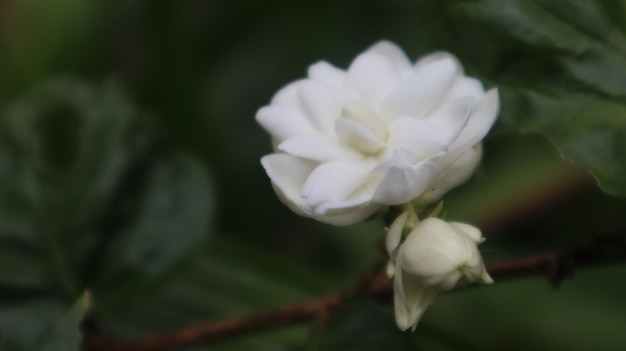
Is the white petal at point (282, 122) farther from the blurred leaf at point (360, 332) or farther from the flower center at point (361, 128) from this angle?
the blurred leaf at point (360, 332)

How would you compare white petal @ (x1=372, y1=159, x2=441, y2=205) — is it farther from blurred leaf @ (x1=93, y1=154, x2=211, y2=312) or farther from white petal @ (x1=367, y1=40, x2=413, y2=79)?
blurred leaf @ (x1=93, y1=154, x2=211, y2=312)

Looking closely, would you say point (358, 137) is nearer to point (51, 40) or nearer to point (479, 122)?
point (479, 122)

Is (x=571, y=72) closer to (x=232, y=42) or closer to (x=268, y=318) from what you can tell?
(x=268, y=318)

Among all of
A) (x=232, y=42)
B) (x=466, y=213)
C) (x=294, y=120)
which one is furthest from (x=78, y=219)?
(x=232, y=42)

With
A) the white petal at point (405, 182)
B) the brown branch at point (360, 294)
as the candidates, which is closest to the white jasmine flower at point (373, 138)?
the white petal at point (405, 182)

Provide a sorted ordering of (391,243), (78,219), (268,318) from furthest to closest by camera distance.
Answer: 1. (78,219)
2. (268,318)
3. (391,243)

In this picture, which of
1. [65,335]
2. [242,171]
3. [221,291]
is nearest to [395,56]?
[65,335]

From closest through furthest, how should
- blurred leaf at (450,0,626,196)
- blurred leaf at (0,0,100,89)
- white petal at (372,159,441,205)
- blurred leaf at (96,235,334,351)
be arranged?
white petal at (372,159,441,205) → blurred leaf at (450,0,626,196) → blurred leaf at (96,235,334,351) → blurred leaf at (0,0,100,89)

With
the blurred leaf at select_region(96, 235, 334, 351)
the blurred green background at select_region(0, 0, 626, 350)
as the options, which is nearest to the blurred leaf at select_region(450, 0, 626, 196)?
the blurred green background at select_region(0, 0, 626, 350)
